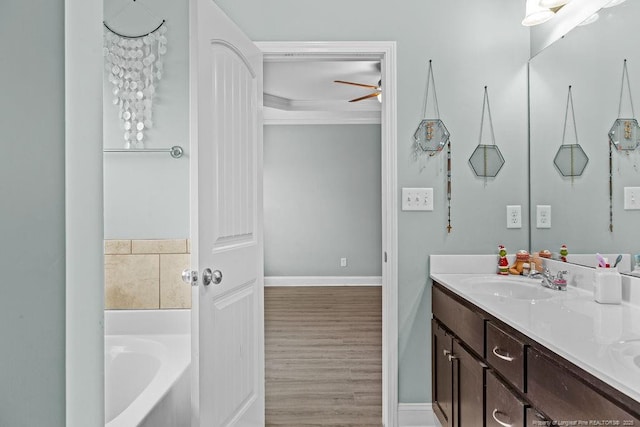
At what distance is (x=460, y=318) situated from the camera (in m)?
2.02

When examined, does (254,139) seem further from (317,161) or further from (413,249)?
(317,161)

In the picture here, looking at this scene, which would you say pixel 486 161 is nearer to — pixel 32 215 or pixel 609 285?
pixel 609 285

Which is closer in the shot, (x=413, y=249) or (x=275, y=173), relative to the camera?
(x=413, y=249)

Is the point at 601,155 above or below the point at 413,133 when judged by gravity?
below

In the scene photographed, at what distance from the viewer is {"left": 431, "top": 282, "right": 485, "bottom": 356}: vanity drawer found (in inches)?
70.6

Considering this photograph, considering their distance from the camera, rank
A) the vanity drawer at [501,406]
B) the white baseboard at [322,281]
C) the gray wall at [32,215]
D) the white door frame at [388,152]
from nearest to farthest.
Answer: the gray wall at [32,215], the vanity drawer at [501,406], the white door frame at [388,152], the white baseboard at [322,281]

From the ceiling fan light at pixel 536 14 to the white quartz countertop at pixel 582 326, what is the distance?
4.22 feet

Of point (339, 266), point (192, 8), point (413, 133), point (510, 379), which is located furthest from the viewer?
point (339, 266)

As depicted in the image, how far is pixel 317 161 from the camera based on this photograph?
6973 millimetres

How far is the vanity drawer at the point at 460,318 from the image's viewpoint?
70.6 inches

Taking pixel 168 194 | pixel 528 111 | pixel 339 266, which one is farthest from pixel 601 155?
pixel 339 266

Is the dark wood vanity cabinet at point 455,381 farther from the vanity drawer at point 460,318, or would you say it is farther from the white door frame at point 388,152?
the white door frame at point 388,152

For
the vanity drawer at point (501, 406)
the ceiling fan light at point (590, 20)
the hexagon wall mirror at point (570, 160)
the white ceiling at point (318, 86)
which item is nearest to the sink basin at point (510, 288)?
the vanity drawer at point (501, 406)

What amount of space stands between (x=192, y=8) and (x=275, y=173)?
521 centimetres
